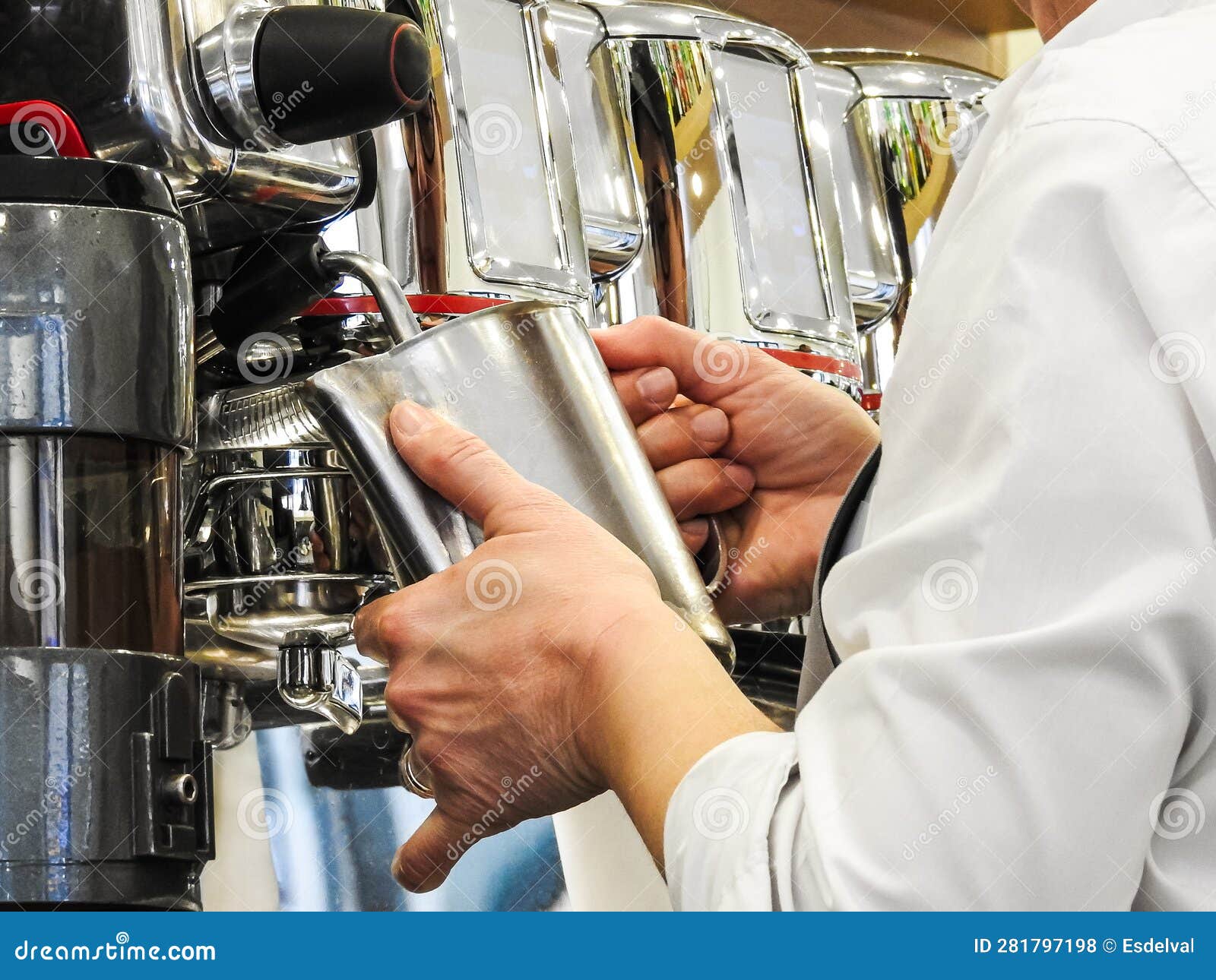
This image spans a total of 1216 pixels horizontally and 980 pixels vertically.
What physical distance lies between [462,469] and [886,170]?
63 centimetres

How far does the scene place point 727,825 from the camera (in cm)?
37

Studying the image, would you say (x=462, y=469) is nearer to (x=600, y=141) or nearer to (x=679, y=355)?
(x=679, y=355)

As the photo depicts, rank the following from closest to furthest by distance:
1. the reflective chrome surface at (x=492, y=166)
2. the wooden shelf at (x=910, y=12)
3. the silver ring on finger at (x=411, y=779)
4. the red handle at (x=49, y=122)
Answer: the red handle at (x=49, y=122), the silver ring on finger at (x=411, y=779), the reflective chrome surface at (x=492, y=166), the wooden shelf at (x=910, y=12)

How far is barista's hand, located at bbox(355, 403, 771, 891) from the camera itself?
431mm

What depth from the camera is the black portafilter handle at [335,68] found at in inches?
18.8

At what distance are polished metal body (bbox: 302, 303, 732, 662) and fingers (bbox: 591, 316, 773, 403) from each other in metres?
0.15

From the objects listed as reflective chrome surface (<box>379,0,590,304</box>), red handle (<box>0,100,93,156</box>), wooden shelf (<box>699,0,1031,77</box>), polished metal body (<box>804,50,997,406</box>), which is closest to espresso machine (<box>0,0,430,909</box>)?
red handle (<box>0,100,93,156</box>)

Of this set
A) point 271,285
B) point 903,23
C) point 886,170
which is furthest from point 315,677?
point 903,23

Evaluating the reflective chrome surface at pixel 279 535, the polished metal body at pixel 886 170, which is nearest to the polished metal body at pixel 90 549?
the reflective chrome surface at pixel 279 535

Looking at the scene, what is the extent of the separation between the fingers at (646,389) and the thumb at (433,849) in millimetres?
234

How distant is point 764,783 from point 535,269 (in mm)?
381

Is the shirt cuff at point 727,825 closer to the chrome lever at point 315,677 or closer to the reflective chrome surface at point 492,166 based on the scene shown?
the chrome lever at point 315,677

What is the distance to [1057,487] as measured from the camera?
34 cm

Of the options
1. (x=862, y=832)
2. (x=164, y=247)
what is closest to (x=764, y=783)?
(x=862, y=832)
